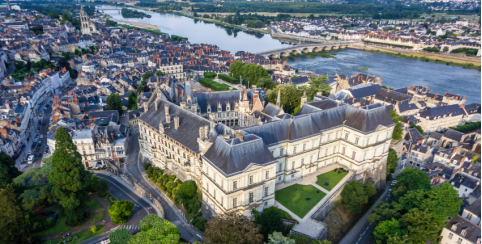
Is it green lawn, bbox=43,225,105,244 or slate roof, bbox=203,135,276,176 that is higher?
slate roof, bbox=203,135,276,176

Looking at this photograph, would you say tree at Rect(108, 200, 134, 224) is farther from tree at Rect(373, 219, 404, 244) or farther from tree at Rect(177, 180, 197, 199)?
tree at Rect(373, 219, 404, 244)

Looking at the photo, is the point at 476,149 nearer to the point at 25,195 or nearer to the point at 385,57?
the point at 25,195

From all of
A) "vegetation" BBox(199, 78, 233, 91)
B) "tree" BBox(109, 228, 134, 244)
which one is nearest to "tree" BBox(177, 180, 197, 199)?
"tree" BBox(109, 228, 134, 244)

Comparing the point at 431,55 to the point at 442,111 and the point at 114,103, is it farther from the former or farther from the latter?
the point at 114,103

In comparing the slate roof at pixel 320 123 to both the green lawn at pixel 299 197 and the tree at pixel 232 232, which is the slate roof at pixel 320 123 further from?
the tree at pixel 232 232

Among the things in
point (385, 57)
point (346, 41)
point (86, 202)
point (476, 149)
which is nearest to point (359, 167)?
point (476, 149)

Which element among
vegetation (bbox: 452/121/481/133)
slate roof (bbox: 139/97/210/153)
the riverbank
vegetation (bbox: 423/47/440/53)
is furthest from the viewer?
vegetation (bbox: 423/47/440/53)

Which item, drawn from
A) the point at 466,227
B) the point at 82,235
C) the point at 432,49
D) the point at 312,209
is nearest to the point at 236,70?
the point at 312,209
